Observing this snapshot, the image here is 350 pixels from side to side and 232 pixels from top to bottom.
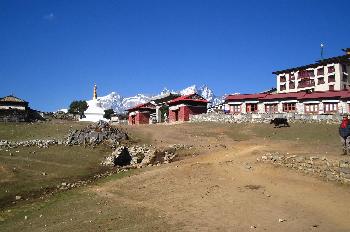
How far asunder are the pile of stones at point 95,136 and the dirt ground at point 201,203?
49.8 ft

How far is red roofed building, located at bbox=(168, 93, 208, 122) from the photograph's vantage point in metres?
71.2

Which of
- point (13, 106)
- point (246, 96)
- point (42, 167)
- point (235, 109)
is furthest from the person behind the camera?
point (13, 106)

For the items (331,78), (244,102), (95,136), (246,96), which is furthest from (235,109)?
(95,136)

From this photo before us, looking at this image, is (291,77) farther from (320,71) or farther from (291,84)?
(320,71)

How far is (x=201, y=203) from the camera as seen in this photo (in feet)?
60.6

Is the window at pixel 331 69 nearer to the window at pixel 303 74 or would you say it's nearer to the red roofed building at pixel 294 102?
the window at pixel 303 74

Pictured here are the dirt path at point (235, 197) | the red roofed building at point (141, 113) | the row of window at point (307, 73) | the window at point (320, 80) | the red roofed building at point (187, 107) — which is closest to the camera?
the dirt path at point (235, 197)

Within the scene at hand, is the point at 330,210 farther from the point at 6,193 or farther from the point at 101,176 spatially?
the point at 6,193

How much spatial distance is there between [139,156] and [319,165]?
19726 millimetres

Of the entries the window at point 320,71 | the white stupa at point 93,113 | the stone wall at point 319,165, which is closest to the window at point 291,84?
the window at point 320,71

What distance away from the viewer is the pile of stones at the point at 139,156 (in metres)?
34.4

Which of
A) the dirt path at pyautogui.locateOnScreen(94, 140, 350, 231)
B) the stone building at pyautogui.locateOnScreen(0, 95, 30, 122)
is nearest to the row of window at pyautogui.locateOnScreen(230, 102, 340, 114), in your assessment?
the dirt path at pyautogui.locateOnScreen(94, 140, 350, 231)

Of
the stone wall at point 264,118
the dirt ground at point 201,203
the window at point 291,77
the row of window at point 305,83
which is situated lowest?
the dirt ground at point 201,203

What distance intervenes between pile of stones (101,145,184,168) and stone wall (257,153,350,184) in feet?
36.9
